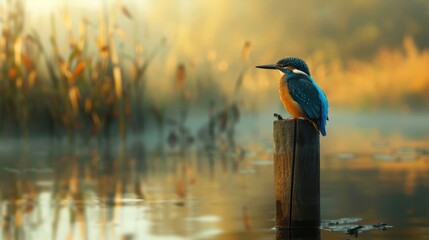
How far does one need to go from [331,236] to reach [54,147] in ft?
25.7

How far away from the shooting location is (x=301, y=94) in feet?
20.1

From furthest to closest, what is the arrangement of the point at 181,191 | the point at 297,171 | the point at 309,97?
1. the point at 181,191
2. the point at 309,97
3. the point at 297,171

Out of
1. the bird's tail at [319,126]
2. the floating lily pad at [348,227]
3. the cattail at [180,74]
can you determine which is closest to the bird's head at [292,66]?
the bird's tail at [319,126]

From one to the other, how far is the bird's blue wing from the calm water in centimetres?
75

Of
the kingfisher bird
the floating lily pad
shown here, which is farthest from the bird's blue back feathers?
the floating lily pad

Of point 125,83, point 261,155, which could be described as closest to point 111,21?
point 125,83

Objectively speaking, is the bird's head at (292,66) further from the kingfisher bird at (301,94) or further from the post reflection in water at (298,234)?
the post reflection in water at (298,234)

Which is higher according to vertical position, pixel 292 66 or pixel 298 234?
pixel 292 66

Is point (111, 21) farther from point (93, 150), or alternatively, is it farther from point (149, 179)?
point (149, 179)

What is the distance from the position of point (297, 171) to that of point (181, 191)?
2.62 metres

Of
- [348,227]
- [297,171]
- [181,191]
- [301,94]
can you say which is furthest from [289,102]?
[181,191]

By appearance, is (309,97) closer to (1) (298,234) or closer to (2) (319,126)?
(2) (319,126)

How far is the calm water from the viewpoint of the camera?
6.17 meters

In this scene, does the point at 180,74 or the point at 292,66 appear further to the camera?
the point at 180,74
